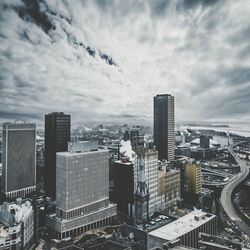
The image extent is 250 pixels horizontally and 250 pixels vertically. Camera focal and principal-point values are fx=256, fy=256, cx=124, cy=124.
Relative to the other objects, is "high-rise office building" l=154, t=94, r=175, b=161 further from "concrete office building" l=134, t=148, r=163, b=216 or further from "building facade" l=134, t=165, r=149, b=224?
"building facade" l=134, t=165, r=149, b=224

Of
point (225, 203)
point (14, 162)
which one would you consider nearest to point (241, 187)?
point (225, 203)

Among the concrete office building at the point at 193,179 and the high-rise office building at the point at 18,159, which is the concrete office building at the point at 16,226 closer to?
the high-rise office building at the point at 18,159

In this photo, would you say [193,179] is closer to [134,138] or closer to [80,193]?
[80,193]

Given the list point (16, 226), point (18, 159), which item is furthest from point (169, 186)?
point (18, 159)

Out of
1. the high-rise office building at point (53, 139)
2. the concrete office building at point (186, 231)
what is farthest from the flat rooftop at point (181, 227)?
the high-rise office building at point (53, 139)

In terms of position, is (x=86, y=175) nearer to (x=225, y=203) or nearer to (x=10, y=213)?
(x=10, y=213)
